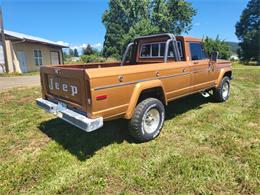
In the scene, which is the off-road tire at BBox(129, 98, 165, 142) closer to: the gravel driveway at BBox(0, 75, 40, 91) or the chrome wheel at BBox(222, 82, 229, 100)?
the chrome wheel at BBox(222, 82, 229, 100)

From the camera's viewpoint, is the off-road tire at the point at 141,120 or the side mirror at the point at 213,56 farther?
the side mirror at the point at 213,56

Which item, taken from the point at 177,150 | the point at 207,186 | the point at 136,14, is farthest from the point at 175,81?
the point at 136,14

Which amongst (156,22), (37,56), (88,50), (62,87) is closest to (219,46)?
(156,22)

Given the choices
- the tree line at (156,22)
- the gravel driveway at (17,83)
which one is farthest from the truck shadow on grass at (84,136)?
the tree line at (156,22)

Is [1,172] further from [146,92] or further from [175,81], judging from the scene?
[175,81]

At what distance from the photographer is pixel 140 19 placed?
46750 millimetres

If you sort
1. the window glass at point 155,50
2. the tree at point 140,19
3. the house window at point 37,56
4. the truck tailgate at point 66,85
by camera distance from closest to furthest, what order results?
the truck tailgate at point 66,85, the window glass at point 155,50, the house window at point 37,56, the tree at point 140,19

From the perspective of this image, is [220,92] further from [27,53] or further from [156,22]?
[156,22]

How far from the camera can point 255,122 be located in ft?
16.8

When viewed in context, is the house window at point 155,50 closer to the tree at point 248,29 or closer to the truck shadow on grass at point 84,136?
the truck shadow on grass at point 84,136

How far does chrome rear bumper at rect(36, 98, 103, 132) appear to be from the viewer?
10.9ft

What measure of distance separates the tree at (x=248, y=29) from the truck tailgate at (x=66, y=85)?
41.1m

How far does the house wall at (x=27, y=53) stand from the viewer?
61.6 ft

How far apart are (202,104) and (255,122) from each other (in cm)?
194
